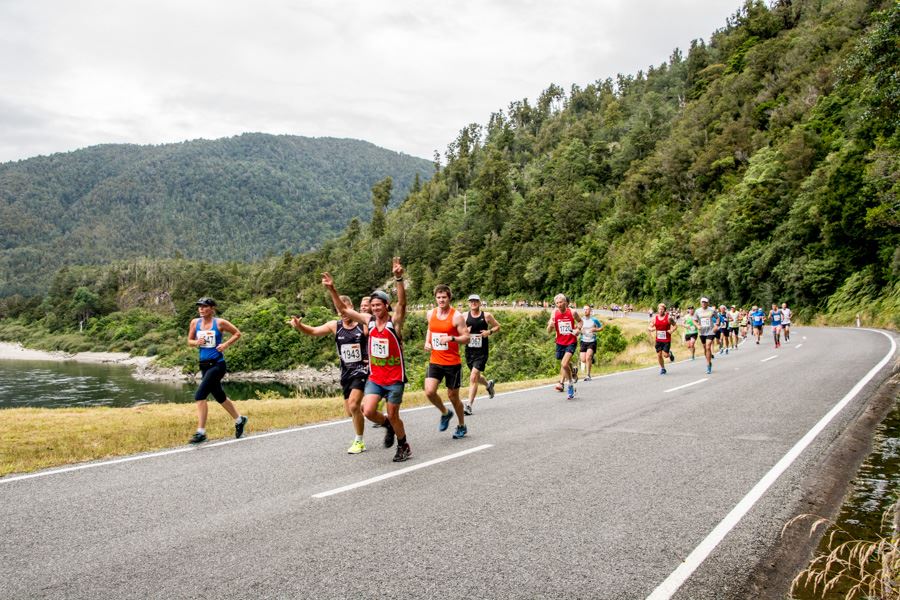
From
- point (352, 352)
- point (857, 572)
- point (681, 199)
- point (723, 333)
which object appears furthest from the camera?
point (681, 199)

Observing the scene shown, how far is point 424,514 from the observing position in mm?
5090

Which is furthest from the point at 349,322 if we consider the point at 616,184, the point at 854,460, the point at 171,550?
the point at 616,184

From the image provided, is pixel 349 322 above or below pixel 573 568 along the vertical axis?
above

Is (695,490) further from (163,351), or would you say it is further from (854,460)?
(163,351)

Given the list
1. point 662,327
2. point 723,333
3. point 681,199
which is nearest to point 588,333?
point 662,327

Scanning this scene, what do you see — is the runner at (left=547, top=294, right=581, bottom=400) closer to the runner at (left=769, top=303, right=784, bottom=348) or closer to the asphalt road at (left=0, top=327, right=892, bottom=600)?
the asphalt road at (left=0, top=327, right=892, bottom=600)

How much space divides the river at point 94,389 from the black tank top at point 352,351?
44.0m

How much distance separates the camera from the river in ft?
176

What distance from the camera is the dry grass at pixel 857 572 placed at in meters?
3.64

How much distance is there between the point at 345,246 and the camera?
140625 mm

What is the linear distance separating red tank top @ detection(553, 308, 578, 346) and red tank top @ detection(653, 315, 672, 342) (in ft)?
16.8

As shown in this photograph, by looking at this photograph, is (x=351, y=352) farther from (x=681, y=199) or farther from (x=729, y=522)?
(x=681, y=199)

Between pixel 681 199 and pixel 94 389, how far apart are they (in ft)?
222

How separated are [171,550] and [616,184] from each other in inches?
3686
